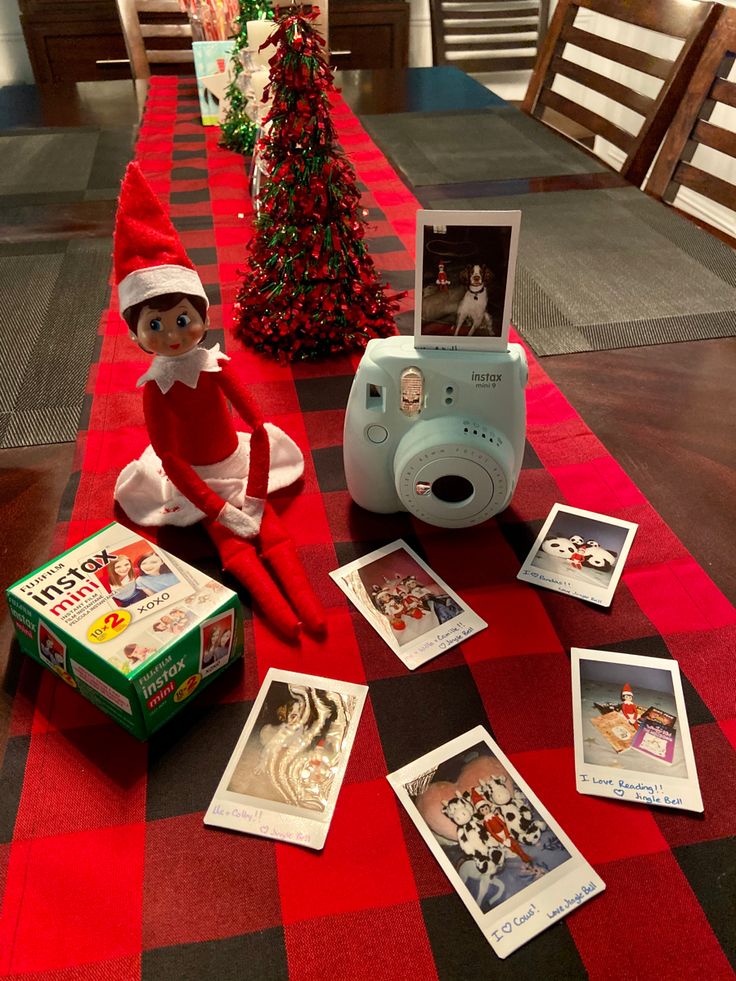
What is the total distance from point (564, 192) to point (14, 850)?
71.6 inches

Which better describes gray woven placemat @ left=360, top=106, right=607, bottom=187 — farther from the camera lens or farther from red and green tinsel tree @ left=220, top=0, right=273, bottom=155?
the camera lens

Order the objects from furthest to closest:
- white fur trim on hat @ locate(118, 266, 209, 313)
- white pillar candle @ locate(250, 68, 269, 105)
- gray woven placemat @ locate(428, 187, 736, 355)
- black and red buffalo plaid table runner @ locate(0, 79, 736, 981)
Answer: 1. white pillar candle @ locate(250, 68, 269, 105)
2. gray woven placemat @ locate(428, 187, 736, 355)
3. white fur trim on hat @ locate(118, 266, 209, 313)
4. black and red buffalo plaid table runner @ locate(0, 79, 736, 981)

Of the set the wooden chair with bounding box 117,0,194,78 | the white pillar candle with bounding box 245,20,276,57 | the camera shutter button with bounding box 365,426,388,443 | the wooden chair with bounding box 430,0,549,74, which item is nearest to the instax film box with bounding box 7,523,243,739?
the camera shutter button with bounding box 365,426,388,443

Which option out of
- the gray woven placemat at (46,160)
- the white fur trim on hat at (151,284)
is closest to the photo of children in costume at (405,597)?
the white fur trim on hat at (151,284)

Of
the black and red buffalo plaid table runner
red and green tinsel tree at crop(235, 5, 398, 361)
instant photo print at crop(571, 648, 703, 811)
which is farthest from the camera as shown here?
red and green tinsel tree at crop(235, 5, 398, 361)

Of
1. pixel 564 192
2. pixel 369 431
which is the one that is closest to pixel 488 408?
pixel 369 431

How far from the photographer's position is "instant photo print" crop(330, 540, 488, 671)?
81 centimetres

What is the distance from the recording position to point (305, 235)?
3.87ft

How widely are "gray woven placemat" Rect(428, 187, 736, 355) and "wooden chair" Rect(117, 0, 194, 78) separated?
6.07ft

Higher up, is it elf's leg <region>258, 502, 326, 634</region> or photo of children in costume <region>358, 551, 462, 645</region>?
elf's leg <region>258, 502, 326, 634</region>

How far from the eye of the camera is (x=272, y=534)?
2.98 feet

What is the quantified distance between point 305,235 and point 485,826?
3.05 feet

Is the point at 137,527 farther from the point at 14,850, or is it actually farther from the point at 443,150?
the point at 443,150

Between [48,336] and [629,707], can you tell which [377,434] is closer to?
[629,707]
